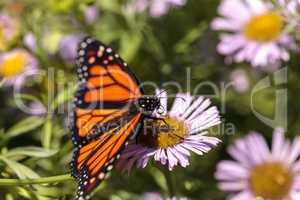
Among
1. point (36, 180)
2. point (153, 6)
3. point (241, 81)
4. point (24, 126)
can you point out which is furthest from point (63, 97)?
point (241, 81)

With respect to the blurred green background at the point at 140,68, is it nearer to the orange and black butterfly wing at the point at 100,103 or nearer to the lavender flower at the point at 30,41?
the lavender flower at the point at 30,41

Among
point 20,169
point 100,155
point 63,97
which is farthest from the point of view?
point 63,97

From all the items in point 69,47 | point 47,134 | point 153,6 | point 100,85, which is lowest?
point 47,134

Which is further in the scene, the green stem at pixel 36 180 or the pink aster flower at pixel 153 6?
the pink aster flower at pixel 153 6

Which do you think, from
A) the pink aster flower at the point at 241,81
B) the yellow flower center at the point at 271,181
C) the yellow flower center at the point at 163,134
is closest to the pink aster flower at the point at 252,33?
the pink aster flower at the point at 241,81

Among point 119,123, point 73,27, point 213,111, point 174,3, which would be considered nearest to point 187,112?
point 213,111

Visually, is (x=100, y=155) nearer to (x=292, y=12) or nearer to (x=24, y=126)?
(x=24, y=126)

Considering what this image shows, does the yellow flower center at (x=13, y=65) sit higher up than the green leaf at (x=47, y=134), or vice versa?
the yellow flower center at (x=13, y=65)
